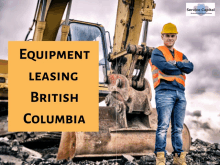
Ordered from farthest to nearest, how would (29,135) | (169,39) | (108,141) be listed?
1. (29,135)
2. (108,141)
3. (169,39)

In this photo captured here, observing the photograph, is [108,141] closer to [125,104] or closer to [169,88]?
[125,104]

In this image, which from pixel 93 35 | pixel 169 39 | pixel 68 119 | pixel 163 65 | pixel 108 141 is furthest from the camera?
pixel 93 35

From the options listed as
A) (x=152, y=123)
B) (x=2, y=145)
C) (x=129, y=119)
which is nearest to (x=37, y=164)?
(x=2, y=145)

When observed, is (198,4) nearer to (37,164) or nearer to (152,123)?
(152,123)

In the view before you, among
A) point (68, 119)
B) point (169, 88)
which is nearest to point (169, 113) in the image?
point (169, 88)

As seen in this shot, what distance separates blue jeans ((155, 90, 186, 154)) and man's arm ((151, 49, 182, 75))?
16 cm

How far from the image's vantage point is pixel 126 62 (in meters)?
4.00

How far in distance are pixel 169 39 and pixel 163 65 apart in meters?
0.26

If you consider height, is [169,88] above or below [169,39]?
below

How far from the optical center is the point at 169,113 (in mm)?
2307

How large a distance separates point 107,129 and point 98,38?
3.41 metres

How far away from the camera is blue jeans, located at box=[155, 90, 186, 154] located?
2.29m

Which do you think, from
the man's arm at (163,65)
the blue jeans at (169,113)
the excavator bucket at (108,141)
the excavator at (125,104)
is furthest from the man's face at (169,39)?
the excavator bucket at (108,141)

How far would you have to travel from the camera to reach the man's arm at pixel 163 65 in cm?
228
